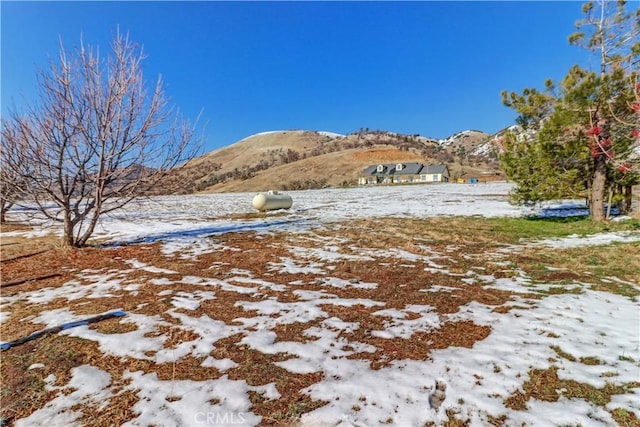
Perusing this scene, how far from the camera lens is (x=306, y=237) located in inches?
442

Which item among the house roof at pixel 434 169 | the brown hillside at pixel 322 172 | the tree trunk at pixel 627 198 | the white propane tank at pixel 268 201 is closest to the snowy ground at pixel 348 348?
the tree trunk at pixel 627 198

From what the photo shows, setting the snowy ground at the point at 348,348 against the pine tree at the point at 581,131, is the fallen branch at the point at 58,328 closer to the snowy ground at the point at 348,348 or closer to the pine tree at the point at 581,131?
the snowy ground at the point at 348,348

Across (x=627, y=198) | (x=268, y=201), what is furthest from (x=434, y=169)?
(x=627, y=198)

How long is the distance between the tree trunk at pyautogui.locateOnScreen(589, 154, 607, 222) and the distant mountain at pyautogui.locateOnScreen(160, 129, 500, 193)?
3.57 meters

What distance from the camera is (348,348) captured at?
3.84 m

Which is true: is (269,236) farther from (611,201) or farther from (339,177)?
(339,177)

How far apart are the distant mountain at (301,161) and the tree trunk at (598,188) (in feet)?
11.7

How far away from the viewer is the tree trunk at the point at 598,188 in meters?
11.4

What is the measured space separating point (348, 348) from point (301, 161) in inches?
3186

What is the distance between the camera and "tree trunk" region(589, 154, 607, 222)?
11.4 metres

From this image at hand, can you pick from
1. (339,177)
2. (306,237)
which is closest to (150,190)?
(306,237)

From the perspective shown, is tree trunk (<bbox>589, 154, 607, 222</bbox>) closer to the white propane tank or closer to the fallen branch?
the fallen branch

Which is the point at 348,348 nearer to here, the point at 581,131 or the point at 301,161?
the point at 581,131

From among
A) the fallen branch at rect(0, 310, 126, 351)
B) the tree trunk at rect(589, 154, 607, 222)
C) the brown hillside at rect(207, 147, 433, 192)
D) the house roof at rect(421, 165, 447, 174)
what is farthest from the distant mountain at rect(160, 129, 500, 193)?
the house roof at rect(421, 165, 447, 174)
